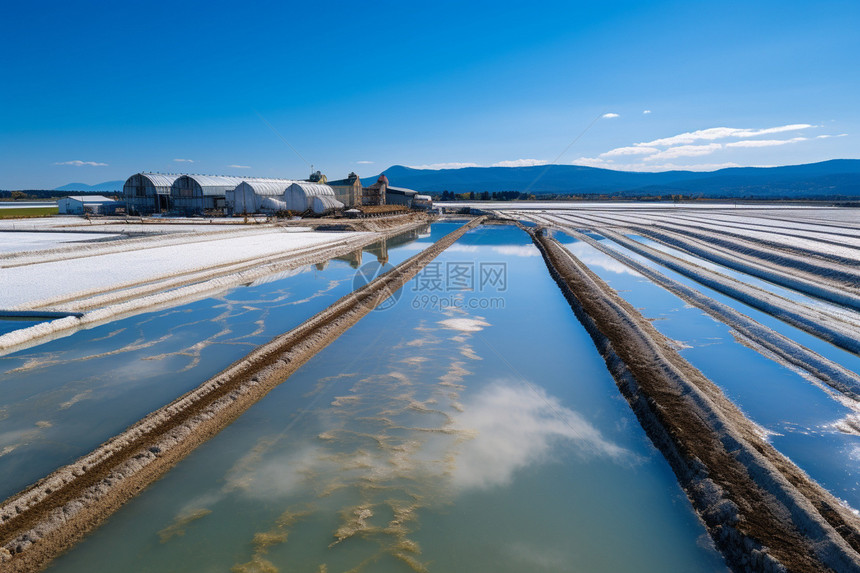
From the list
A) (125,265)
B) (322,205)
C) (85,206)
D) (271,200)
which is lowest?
(125,265)

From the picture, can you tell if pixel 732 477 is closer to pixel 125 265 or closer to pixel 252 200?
pixel 125 265

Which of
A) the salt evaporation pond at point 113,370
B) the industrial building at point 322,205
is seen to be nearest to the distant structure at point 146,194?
the industrial building at point 322,205

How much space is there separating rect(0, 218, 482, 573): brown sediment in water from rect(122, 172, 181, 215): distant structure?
38454 mm

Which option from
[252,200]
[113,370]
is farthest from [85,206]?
[113,370]

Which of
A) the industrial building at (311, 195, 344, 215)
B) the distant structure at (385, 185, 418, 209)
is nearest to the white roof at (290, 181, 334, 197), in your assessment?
the industrial building at (311, 195, 344, 215)

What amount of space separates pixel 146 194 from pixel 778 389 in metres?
45.2

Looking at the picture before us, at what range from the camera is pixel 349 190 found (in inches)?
1809

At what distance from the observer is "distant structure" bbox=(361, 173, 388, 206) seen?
158 ft

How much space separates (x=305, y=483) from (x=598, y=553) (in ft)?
9.05

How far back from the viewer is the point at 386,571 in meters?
3.59

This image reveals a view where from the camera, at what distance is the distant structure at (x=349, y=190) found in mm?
44625

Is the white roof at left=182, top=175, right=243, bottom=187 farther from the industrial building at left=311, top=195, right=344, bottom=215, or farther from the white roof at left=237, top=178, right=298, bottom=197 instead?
the industrial building at left=311, top=195, right=344, bottom=215

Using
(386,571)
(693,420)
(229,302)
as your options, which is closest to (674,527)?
(693,420)

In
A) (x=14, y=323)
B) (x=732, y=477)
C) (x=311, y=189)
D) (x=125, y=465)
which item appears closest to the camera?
(x=732, y=477)
